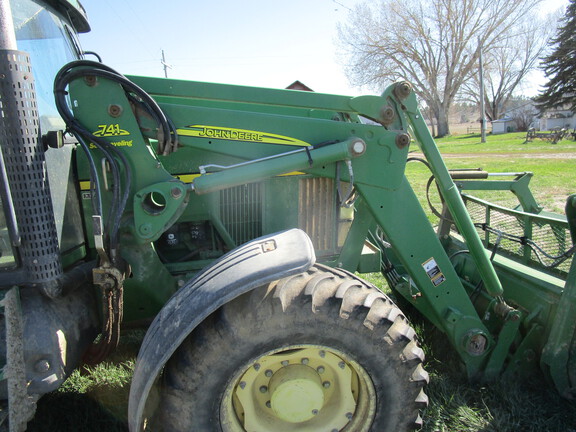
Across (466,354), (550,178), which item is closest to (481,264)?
(466,354)

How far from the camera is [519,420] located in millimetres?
2727

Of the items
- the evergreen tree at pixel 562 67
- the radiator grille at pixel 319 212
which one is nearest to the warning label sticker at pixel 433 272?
the radiator grille at pixel 319 212

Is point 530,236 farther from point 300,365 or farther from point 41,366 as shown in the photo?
point 41,366

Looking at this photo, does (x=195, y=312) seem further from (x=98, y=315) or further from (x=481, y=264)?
(x=481, y=264)

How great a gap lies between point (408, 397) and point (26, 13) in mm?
2914

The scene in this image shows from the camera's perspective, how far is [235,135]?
2449 mm

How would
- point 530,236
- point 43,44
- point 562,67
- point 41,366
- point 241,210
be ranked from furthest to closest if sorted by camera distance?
point 562,67
point 530,236
point 241,210
point 43,44
point 41,366

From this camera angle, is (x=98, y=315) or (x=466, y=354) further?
(x=466, y=354)

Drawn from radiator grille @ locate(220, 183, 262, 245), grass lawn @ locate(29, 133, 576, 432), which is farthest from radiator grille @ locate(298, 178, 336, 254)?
grass lawn @ locate(29, 133, 576, 432)

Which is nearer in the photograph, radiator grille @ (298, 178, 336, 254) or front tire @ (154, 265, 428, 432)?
front tire @ (154, 265, 428, 432)

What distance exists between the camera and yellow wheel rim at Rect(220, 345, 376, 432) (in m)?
2.23

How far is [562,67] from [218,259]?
49.4 metres

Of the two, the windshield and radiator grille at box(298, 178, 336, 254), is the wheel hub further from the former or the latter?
the windshield

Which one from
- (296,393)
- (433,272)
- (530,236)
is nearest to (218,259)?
(296,393)
